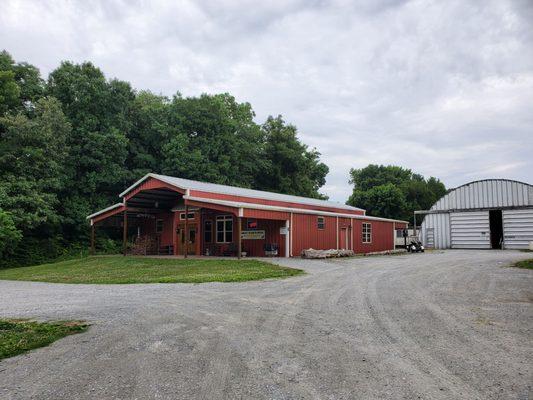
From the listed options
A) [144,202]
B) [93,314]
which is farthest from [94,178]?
[93,314]

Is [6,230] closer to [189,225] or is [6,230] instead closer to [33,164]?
[33,164]

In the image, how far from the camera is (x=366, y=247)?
28.6m

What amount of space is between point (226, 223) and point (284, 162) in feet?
80.7

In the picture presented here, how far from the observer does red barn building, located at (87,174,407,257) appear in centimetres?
2203

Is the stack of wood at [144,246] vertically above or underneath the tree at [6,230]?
underneath

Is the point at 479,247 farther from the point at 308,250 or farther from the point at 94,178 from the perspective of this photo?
the point at 94,178

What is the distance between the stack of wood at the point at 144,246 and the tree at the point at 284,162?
65.0ft

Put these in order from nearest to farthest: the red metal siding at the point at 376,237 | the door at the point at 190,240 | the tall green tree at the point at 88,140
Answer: the door at the point at 190,240
the red metal siding at the point at 376,237
the tall green tree at the point at 88,140

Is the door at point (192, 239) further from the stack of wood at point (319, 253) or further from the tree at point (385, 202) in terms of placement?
the tree at point (385, 202)

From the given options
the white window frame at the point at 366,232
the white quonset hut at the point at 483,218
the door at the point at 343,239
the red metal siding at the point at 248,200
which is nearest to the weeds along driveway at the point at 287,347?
the red metal siding at the point at 248,200

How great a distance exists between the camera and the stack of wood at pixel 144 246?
26.7 m

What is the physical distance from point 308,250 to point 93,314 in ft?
48.4

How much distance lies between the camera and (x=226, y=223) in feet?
82.7

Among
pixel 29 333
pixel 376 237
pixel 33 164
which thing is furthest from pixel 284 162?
pixel 29 333
